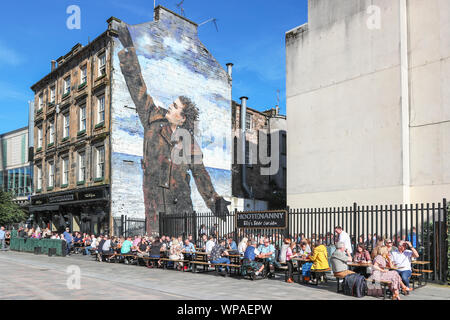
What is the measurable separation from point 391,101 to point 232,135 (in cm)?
1644

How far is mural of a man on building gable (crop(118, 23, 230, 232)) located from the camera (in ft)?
90.8

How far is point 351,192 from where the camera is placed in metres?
20.8

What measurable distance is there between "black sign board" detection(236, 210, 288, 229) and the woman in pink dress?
4.69 m

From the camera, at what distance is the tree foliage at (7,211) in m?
33.5

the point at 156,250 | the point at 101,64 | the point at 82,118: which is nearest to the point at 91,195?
the point at 82,118

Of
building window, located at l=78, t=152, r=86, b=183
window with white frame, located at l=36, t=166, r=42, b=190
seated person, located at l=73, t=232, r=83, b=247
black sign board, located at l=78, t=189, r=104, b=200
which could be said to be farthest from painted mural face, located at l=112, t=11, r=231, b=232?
window with white frame, located at l=36, t=166, r=42, b=190

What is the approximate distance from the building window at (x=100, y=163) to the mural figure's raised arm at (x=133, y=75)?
120 inches

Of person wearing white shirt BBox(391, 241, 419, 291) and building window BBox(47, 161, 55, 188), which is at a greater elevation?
building window BBox(47, 161, 55, 188)

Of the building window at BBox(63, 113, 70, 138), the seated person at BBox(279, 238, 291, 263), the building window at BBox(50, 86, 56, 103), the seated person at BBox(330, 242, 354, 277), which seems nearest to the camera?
the seated person at BBox(330, 242, 354, 277)

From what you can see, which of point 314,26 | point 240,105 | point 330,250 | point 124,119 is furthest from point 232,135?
point 330,250

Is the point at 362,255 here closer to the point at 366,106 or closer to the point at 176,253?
the point at 176,253

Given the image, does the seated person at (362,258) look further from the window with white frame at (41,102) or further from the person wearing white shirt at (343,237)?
the window with white frame at (41,102)

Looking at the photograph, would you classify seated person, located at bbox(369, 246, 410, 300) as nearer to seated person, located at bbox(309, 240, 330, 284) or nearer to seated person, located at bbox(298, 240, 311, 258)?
seated person, located at bbox(309, 240, 330, 284)
